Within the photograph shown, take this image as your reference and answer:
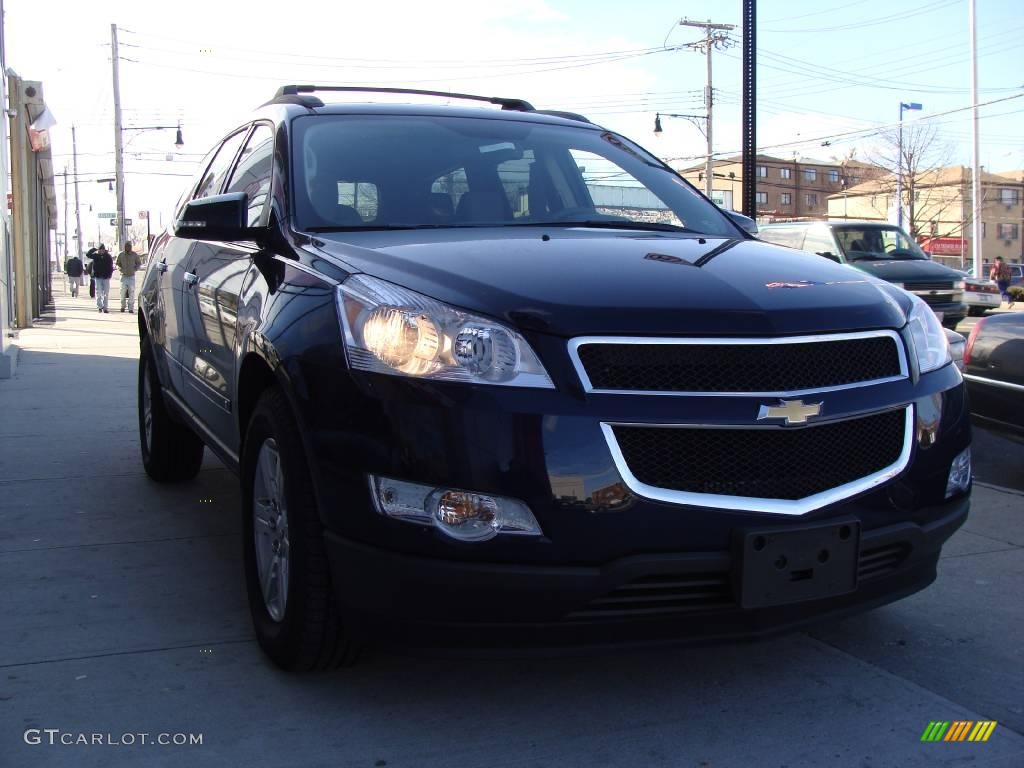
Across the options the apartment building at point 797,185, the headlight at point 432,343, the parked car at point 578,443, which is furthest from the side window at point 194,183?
the apartment building at point 797,185

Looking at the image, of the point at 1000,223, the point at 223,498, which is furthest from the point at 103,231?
the point at 223,498

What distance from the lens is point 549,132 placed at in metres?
4.44

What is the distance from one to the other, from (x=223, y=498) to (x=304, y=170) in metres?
2.40

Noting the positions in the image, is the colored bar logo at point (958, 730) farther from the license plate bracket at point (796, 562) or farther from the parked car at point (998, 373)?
the parked car at point (998, 373)

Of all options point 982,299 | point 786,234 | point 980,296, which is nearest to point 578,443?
point 786,234

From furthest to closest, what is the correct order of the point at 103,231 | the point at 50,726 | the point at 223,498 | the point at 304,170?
the point at 103,231 < the point at 223,498 < the point at 304,170 < the point at 50,726

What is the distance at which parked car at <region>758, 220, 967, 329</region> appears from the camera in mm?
15664

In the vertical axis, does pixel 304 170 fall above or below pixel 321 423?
above

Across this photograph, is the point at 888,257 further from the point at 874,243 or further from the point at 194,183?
the point at 194,183

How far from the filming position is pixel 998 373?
A: 558cm

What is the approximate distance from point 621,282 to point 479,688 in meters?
1.27

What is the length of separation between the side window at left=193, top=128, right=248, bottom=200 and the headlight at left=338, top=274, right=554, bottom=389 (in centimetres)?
228

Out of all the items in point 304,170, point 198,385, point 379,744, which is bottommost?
point 379,744

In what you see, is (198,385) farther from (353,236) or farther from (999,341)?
(999,341)
